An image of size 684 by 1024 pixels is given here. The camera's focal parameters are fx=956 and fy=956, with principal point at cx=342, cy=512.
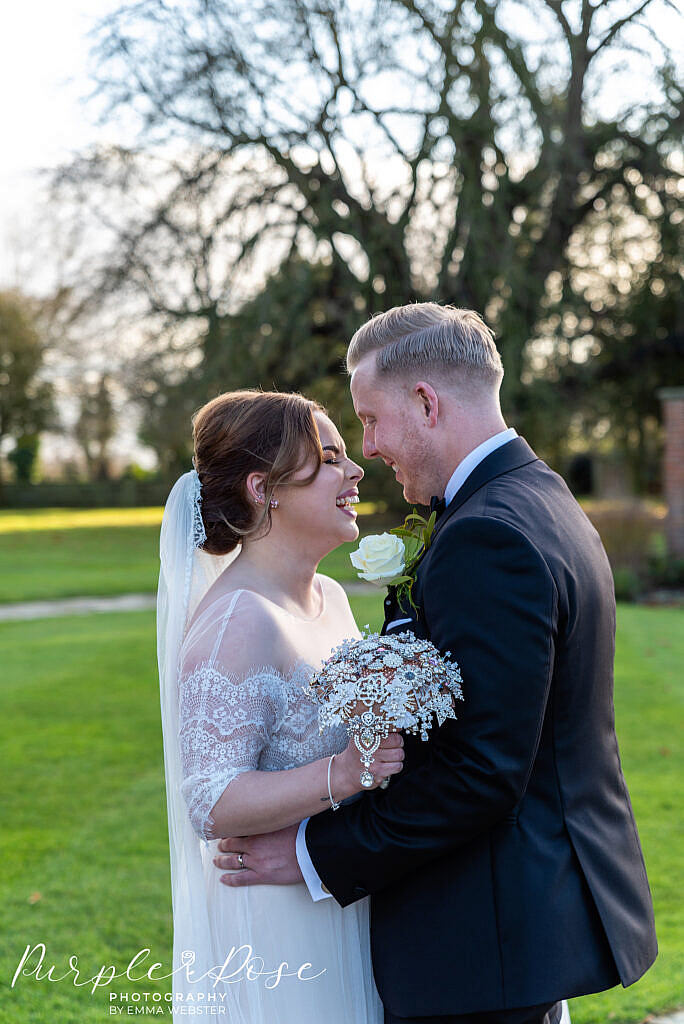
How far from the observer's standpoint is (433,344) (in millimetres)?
2260

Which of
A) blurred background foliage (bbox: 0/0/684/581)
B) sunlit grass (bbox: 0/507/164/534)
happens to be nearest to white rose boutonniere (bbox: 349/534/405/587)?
blurred background foliage (bbox: 0/0/684/581)

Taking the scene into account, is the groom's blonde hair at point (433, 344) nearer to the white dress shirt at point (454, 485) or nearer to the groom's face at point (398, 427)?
the groom's face at point (398, 427)

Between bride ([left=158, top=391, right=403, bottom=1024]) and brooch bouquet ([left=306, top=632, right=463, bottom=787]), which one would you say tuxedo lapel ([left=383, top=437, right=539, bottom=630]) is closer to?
brooch bouquet ([left=306, top=632, right=463, bottom=787])

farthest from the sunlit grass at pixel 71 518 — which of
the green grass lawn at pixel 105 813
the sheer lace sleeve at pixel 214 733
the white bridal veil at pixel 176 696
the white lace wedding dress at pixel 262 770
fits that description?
the sheer lace sleeve at pixel 214 733

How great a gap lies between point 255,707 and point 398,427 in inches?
30.2

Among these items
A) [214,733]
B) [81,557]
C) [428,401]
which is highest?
[428,401]

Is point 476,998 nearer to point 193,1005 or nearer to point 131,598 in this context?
point 193,1005

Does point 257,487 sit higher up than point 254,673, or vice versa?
point 257,487

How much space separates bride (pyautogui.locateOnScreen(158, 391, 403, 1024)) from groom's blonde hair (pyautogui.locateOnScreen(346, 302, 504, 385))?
15.8 inches

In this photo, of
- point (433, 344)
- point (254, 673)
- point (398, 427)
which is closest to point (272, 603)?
point (254, 673)

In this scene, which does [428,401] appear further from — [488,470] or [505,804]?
[505,804]

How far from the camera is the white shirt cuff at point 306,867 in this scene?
2.26m

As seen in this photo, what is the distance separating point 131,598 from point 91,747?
9.06 metres

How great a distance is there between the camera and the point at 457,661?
1.90 m
